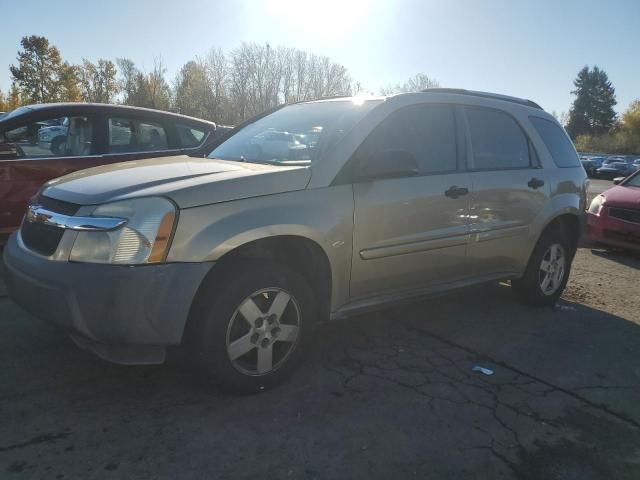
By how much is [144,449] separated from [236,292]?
34.2 inches

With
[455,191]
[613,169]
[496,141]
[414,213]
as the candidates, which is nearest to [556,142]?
[496,141]

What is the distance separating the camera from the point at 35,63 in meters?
56.9

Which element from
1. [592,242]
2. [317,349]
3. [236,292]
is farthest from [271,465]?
[592,242]

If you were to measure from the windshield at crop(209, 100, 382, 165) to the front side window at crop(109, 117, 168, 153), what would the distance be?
7.52 feet

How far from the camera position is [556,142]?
513cm

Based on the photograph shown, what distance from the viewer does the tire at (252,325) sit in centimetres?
280

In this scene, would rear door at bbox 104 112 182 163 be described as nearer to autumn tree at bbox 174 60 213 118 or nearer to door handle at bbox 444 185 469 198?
door handle at bbox 444 185 469 198

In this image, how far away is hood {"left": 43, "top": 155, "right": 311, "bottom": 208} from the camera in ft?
9.09

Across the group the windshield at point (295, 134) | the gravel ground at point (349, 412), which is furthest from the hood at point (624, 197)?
the windshield at point (295, 134)

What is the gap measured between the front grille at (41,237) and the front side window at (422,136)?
1.85 meters

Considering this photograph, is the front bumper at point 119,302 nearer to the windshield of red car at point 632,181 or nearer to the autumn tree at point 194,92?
the windshield of red car at point 632,181

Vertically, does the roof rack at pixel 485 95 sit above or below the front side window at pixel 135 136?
above

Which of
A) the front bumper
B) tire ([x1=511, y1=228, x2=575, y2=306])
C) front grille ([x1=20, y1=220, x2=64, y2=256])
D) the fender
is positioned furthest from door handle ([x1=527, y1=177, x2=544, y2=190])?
front grille ([x1=20, y1=220, x2=64, y2=256])

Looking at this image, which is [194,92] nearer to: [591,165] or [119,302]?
[591,165]
